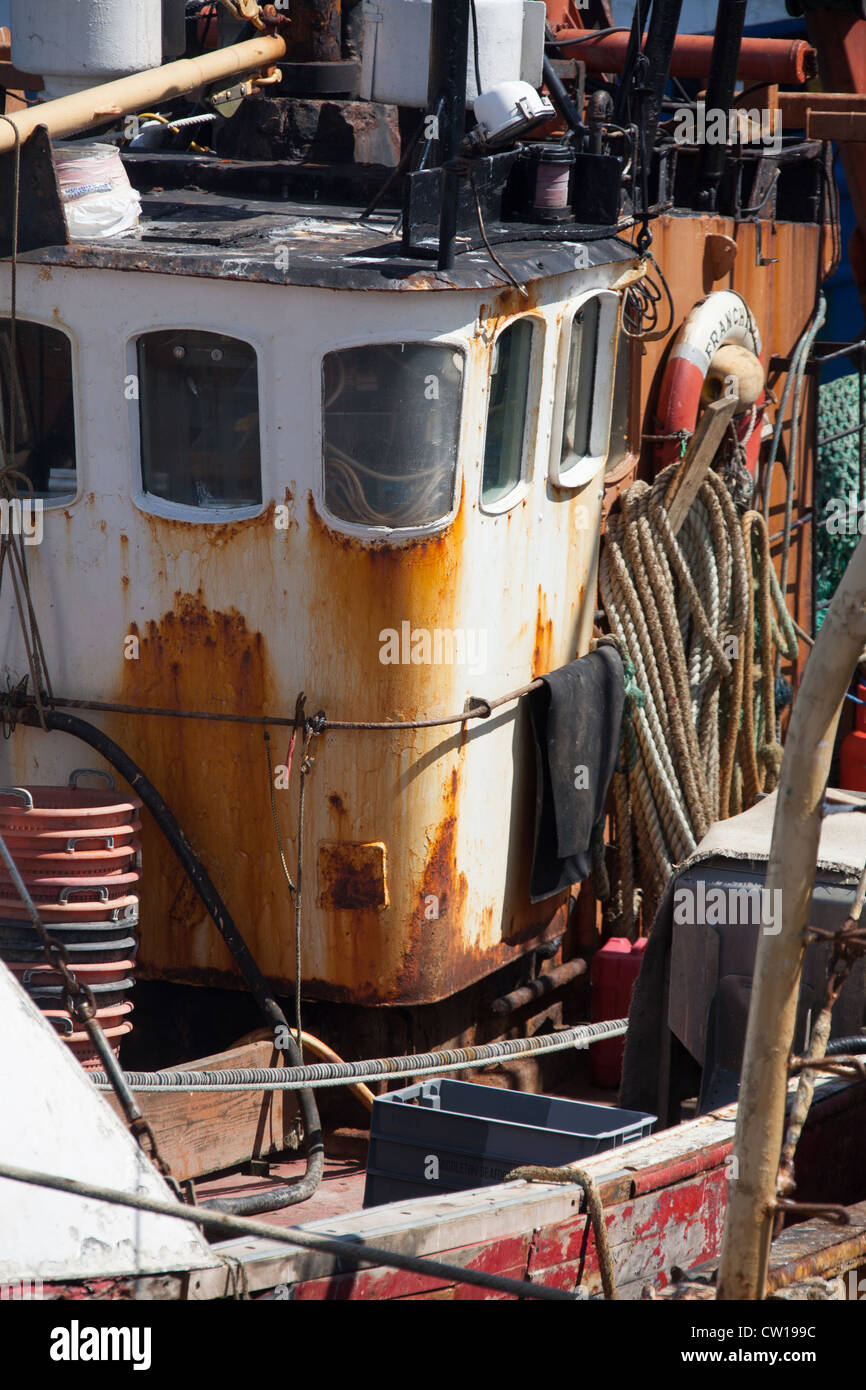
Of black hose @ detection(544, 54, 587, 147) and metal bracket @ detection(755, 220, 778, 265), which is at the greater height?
black hose @ detection(544, 54, 587, 147)

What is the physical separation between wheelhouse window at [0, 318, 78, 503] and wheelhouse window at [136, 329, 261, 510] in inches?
12.9

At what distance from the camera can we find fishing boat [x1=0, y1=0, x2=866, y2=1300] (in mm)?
5352

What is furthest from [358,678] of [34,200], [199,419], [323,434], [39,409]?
[34,200]

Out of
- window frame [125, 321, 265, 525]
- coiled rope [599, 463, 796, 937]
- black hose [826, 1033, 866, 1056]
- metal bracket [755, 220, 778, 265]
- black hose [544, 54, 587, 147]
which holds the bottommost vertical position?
black hose [826, 1033, 866, 1056]

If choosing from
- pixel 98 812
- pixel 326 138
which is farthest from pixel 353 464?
pixel 326 138

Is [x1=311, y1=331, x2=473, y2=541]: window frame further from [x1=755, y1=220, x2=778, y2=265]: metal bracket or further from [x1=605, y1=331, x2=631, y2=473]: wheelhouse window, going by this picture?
[x1=755, y1=220, x2=778, y2=265]: metal bracket

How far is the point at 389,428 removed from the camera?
5.59m

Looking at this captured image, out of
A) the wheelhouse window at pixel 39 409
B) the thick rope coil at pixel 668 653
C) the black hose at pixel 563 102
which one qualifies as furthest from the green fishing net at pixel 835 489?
the wheelhouse window at pixel 39 409

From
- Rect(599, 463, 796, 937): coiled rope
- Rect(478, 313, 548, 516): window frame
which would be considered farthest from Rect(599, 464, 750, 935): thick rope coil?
Rect(478, 313, 548, 516): window frame

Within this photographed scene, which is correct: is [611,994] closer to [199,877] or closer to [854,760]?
[199,877]

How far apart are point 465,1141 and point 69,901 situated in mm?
1622
